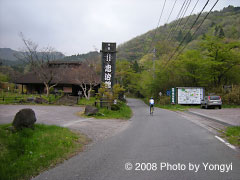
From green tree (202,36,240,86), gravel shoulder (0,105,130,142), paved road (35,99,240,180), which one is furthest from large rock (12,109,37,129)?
green tree (202,36,240,86)

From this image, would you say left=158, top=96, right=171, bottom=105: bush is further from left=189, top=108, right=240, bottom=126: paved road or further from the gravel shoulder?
the gravel shoulder

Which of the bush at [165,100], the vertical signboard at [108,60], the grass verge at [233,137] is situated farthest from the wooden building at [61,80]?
the grass verge at [233,137]

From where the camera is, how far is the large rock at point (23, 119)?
25.2 feet

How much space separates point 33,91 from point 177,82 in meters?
28.7

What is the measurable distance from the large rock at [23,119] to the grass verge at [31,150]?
242mm

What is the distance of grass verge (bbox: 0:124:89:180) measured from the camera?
190 inches

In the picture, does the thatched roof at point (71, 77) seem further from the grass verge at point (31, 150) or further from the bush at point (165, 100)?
the grass verge at point (31, 150)

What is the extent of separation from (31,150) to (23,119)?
1.99m

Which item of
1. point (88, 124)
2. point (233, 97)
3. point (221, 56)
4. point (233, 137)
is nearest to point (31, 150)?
point (88, 124)

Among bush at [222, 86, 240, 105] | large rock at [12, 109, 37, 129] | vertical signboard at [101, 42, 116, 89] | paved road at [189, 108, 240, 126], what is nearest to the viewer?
large rock at [12, 109, 37, 129]

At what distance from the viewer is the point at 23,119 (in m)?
7.78

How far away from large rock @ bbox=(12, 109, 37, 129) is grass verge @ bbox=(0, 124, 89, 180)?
242 millimetres

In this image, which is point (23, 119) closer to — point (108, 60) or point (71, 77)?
point (108, 60)

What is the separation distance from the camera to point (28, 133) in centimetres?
752
